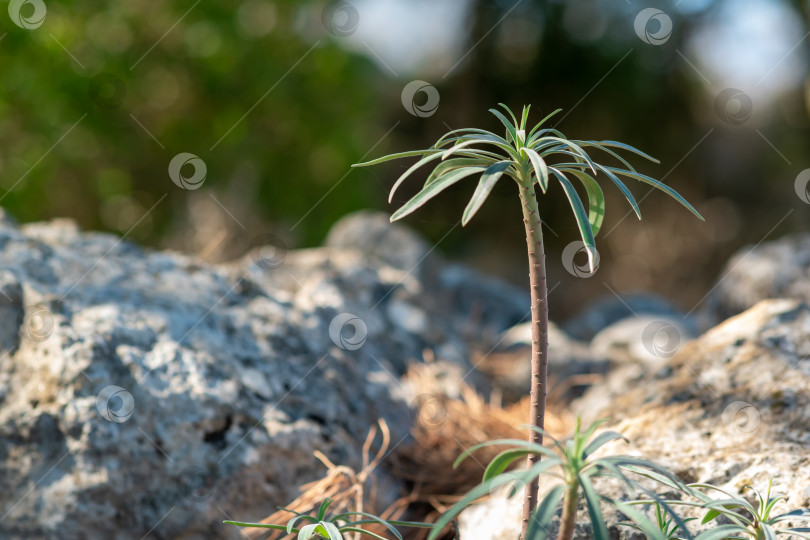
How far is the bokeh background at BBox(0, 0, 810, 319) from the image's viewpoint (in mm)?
3877

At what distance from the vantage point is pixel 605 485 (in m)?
1.06

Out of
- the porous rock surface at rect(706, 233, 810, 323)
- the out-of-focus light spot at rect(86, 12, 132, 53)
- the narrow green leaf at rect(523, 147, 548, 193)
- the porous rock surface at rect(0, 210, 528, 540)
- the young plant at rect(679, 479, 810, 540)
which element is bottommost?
the porous rock surface at rect(0, 210, 528, 540)

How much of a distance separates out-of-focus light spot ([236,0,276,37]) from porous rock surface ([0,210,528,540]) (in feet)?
10.6

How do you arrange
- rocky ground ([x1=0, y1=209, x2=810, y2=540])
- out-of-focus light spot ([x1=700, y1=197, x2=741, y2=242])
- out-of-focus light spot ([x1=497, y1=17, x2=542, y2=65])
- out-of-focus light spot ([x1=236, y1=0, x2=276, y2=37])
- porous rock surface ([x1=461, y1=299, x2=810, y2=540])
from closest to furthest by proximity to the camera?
porous rock surface ([x1=461, y1=299, x2=810, y2=540]) → rocky ground ([x1=0, y1=209, x2=810, y2=540]) → out-of-focus light spot ([x1=236, y1=0, x2=276, y2=37]) → out-of-focus light spot ([x1=497, y1=17, x2=542, y2=65]) → out-of-focus light spot ([x1=700, y1=197, x2=741, y2=242])

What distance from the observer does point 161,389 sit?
4.15ft

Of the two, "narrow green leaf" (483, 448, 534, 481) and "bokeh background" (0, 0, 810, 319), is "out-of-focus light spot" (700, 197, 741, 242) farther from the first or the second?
"narrow green leaf" (483, 448, 534, 481)

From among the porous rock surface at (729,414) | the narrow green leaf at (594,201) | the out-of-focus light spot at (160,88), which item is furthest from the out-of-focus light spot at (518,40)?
the narrow green leaf at (594,201)

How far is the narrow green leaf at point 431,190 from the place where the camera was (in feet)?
2.10

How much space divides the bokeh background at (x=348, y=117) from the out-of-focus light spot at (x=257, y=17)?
12 mm

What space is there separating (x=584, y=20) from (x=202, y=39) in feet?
12.3

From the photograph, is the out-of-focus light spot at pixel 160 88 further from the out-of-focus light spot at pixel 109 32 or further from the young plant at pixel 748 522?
the young plant at pixel 748 522

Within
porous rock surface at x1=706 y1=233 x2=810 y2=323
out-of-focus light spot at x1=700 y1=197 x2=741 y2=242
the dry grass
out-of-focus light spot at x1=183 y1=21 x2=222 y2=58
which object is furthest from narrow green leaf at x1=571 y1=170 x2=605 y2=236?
out-of-focus light spot at x1=700 y1=197 x2=741 y2=242

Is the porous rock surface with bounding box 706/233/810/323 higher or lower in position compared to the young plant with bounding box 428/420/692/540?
higher

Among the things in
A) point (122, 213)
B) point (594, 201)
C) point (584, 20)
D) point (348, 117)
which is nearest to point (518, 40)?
point (584, 20)
